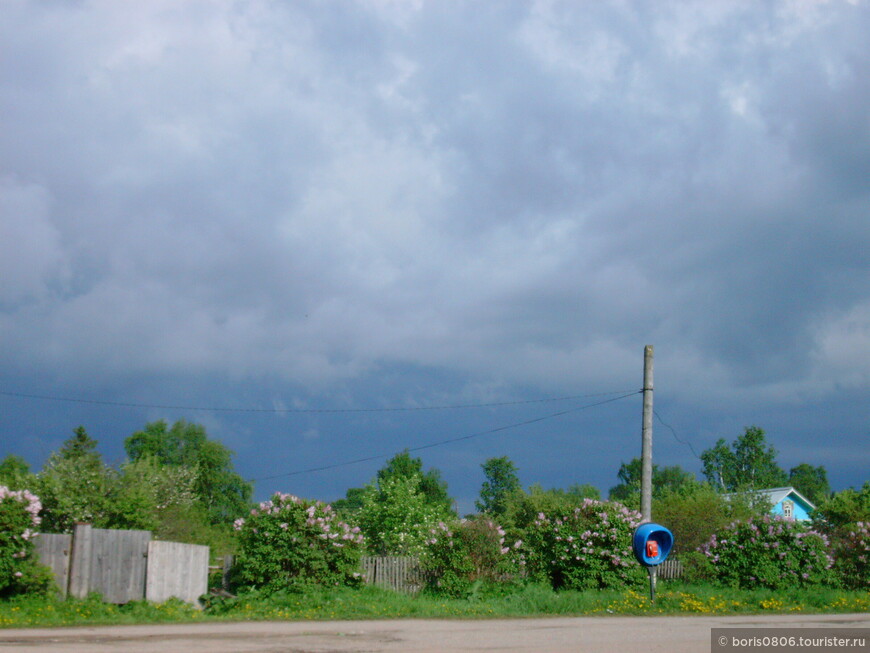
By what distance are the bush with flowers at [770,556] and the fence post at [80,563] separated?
1695cm

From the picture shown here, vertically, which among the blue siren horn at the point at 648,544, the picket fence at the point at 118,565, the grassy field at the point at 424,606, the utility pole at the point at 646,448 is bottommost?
the grassy field at the point at 424,606

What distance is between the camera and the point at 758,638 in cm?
1447

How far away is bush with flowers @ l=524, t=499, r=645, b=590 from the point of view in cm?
2369

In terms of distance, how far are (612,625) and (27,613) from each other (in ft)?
37.9

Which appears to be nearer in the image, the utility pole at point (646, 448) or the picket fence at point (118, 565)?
the picket fence at point (118, 565)

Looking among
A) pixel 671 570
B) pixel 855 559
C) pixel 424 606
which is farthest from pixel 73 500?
pixel 855 559

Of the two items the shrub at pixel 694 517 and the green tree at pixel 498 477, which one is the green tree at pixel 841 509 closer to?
the shrub at pixel 694 517

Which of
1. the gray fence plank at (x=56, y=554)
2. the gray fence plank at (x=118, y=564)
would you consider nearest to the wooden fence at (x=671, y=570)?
the gray fence plank at (x=118, y=564)

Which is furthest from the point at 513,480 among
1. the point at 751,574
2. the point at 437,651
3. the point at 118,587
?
the point at 437,651

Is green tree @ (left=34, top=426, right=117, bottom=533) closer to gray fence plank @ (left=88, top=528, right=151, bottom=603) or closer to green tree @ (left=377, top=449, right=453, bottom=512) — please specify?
gray fence plank @ (left=88, top=528, right=151, bottom=603)

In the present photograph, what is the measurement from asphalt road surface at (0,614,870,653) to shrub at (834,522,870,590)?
7.61 m

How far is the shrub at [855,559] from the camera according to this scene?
25.8 meters

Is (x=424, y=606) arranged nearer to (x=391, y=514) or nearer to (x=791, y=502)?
(x=391, y=514)

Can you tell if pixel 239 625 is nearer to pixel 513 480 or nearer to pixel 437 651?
pixel 437 651
